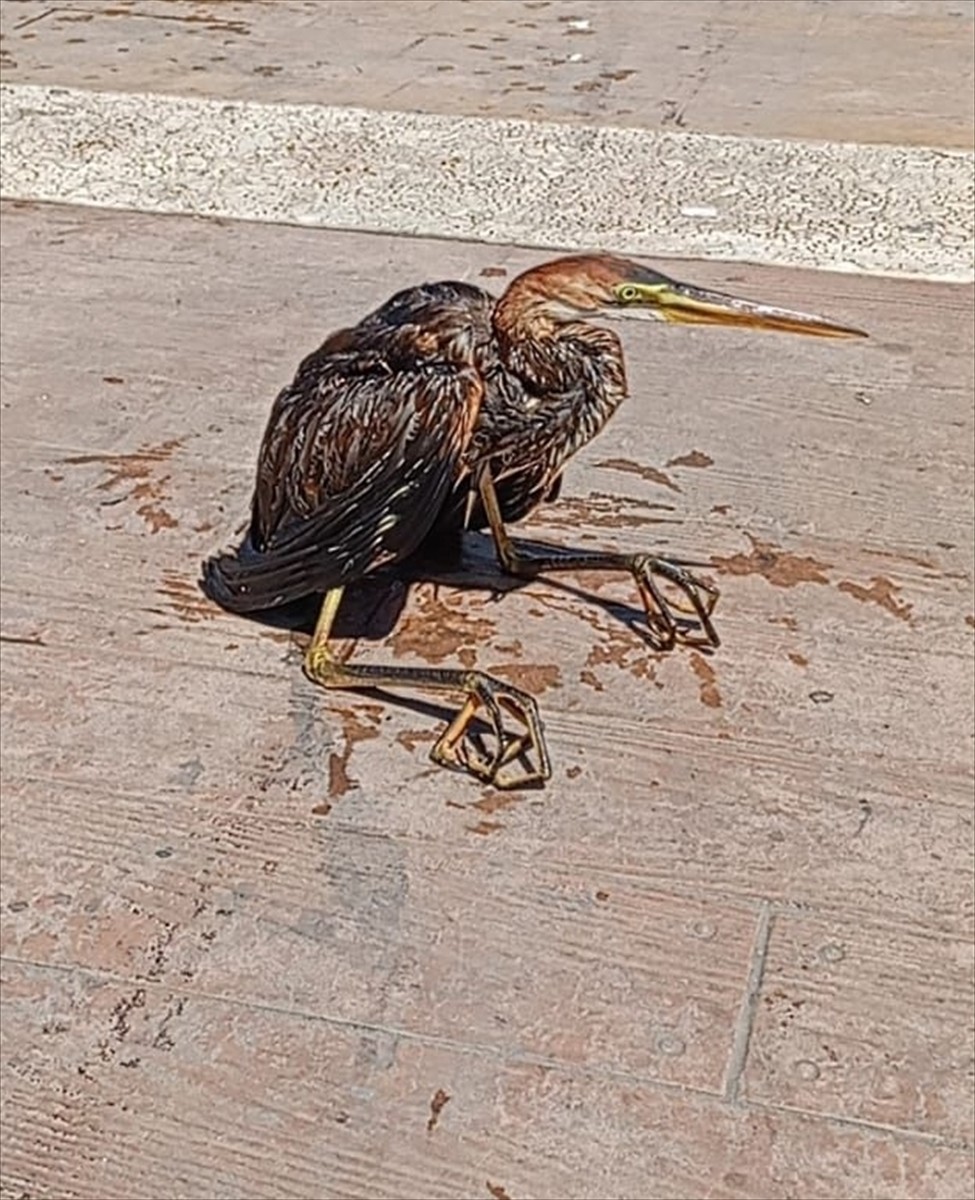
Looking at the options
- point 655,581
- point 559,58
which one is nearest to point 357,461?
point 655,581

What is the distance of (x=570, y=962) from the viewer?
140 inches

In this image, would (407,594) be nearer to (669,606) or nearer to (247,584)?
(247,584)

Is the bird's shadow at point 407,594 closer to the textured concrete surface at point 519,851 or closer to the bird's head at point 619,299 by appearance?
the textured concrete surface at point 519,851

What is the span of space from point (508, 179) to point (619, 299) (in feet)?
12.1

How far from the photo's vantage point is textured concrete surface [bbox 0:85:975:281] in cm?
708

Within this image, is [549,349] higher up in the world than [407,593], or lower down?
higher up

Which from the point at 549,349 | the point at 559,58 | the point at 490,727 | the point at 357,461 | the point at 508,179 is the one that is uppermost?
the point at 549,349

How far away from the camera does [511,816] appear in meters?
3.95

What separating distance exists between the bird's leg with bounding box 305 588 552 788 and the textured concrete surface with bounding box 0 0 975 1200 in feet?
0.19

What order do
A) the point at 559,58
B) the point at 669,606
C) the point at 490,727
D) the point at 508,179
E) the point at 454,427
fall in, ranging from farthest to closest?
the point at 559,58 → the point at 508,179 → the point at 669,606 → the point at 490,727 → the point at 454,427

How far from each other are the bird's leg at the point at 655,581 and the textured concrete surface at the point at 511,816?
0.08 meters

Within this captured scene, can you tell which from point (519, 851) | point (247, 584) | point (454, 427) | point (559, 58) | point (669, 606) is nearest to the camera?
point (519, 851)

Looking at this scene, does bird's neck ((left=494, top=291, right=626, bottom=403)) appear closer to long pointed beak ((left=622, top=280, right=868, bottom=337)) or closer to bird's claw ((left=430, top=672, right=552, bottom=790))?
long pointed beak ((left=622, top=280, right=868, bottom=337))

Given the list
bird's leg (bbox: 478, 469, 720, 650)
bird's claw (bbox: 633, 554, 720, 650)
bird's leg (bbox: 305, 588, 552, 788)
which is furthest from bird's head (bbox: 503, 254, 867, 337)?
bird's leg (bbox: 305, 588, 552, 788)
